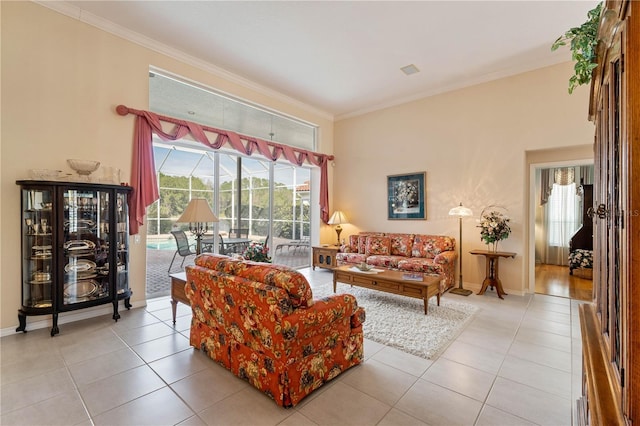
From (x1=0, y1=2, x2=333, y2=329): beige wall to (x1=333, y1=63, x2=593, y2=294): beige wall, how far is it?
4.58 m

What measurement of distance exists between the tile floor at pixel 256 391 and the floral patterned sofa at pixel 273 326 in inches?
5.4

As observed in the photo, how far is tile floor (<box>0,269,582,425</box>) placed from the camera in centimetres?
199

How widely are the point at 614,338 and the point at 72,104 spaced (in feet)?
16.9

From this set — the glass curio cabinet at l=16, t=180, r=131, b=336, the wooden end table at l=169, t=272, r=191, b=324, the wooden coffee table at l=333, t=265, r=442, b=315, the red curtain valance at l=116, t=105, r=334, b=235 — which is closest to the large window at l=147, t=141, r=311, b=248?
the red curtain valance at l=116, t=105, r=334, b=235

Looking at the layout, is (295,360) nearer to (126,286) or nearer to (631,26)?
(631,26)

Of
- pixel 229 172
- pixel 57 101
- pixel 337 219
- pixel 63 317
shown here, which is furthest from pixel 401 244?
pixel 57 101

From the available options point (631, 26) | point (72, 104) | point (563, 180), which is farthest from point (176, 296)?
point (563, 180)

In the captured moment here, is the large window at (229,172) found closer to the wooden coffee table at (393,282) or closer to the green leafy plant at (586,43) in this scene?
the wooden coffee table at (393,282)

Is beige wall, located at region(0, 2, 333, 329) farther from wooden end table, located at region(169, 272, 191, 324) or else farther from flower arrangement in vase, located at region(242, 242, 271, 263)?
flower arrangement in vase, located at region(242, 242, 271, 263)

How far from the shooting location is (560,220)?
706 centimetres

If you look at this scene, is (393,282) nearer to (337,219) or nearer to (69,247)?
(337,219)

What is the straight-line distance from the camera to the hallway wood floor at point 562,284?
15.8ft

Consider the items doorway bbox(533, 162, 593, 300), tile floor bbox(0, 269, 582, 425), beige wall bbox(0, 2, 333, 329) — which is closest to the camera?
tile floor bbox(0, 269, 582, 425)

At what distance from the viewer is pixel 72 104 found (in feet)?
11.9
